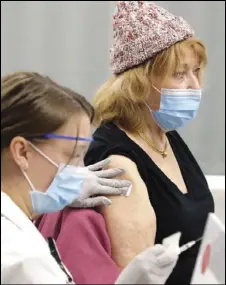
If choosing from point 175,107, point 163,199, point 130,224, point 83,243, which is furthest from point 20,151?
point 175,107

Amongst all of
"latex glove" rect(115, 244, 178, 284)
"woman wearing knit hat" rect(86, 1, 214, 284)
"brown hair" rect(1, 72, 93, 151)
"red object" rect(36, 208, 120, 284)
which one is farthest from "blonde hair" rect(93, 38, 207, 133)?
"latex glove" rect(115, 244, 178, 284)

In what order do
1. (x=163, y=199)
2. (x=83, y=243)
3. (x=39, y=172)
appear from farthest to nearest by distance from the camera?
(x=163, y=199)
(x=83, y=243)
(x=39, y=172)

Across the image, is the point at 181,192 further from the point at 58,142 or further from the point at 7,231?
the point at 7,231

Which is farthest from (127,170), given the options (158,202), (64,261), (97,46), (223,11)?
(223,11)

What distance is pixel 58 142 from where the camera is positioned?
1205 mm

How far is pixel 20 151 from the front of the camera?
115cm

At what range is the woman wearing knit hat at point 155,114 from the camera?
1.60 m

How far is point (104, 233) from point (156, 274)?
35 centimetres

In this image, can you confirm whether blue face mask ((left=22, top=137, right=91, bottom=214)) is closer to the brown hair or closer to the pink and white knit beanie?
the brown hair

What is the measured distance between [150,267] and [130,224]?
0.38 meters

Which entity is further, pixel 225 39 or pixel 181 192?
pixel 225 39

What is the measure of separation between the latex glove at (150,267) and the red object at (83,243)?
13cm

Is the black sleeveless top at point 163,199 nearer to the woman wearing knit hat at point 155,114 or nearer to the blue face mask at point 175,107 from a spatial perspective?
the woman wearing knit hat at point 155,114

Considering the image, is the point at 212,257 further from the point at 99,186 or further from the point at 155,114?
the point at 155,114
